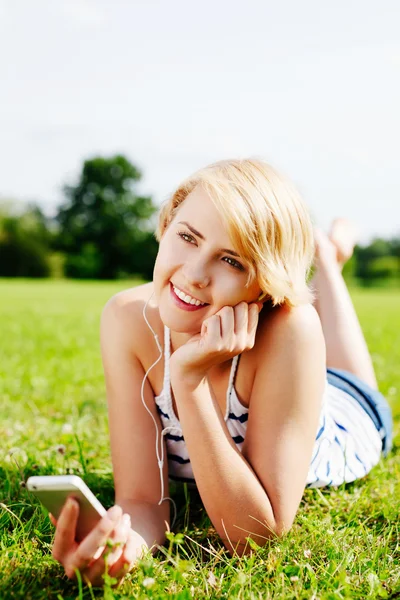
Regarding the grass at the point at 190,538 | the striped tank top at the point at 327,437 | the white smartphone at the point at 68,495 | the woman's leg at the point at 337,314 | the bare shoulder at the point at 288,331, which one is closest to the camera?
the white smartphone at the point at 68,495

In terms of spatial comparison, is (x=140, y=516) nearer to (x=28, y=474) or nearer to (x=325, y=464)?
(x=28, y=474)

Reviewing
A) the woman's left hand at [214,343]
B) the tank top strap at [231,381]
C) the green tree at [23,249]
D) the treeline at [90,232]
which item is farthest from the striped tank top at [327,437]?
the green tree at [23,249]

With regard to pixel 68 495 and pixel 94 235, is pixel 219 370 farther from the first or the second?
pixel 94 235

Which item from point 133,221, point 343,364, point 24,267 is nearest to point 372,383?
point 343,364

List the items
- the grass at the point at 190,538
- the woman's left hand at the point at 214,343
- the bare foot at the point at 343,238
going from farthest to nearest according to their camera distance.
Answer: the bare foot at the point at 343,238 → the woman's left hand at the point at 214,343 → the grass at the point at 190,538

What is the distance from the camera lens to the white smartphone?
5.97ft

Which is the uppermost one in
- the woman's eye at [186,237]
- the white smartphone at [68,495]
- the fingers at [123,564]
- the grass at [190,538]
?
the woman's eye at [186,237]

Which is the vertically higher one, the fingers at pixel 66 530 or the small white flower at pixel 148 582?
the fingers at pixel 66 530

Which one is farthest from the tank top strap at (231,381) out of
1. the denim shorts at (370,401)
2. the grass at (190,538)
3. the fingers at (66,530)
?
the denim shorts at (370,401)

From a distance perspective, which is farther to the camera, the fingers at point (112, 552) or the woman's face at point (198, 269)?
the woman's face at point (198, 269)

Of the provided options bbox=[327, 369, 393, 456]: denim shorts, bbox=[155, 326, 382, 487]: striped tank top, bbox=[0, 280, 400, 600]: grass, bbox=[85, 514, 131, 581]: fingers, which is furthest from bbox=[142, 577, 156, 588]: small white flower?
bbox=[327, 369, 393, 456]: denim shorts

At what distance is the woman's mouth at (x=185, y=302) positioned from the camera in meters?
2.31

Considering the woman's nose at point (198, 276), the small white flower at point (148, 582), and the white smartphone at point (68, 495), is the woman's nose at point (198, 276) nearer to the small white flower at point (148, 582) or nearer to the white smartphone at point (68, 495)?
the white smartphone at point (68, 495)

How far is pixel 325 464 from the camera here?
122 inches
